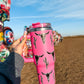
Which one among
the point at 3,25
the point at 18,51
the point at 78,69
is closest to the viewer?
the point at 18,51

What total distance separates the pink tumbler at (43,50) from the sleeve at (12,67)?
0.58 feet

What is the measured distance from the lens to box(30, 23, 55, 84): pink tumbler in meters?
0.55

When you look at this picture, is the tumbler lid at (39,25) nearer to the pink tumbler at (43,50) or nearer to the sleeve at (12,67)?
the pink tumbler at (43,50)

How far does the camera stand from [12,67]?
25.8 inches

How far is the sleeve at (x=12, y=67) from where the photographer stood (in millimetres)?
600

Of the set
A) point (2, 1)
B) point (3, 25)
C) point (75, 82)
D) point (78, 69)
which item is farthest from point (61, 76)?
point (2, 1)

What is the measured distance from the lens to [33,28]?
0.57m

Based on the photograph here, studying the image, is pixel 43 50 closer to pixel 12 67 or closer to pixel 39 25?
pixel 39 25

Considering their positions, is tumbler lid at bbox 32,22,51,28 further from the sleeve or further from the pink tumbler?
the sleeve

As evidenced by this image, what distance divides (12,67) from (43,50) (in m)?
0.26

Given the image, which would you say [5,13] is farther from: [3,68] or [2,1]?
[3,68]

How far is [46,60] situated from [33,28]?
0.64 feet

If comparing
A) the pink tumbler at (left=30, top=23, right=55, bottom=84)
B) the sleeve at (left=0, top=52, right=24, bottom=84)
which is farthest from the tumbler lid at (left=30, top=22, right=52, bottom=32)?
the sleeve at (left=0, top=52, right=24, bottom=84)

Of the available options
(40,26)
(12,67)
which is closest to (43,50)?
(40,26)
